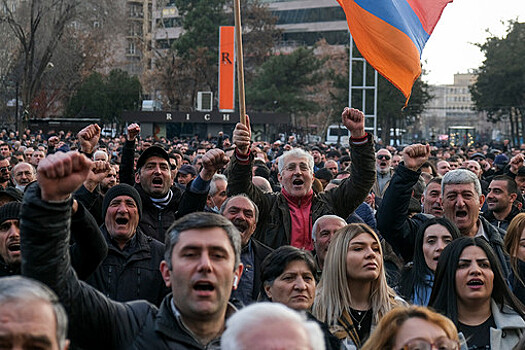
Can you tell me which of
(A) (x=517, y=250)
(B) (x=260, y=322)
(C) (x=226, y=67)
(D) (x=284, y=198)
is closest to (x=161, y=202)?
(D) (x=284, y=198)

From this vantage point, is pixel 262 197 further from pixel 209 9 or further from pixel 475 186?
pixel 209 9

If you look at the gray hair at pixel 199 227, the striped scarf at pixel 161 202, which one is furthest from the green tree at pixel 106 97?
the gray hair at pixel 199 227

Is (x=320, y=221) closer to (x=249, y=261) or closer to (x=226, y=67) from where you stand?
(x=249, y=261)

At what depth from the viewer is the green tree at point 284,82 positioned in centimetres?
5678

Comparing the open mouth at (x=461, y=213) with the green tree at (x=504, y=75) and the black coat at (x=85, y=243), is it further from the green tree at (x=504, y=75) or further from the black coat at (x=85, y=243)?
the green tree at (x=504, y=75)

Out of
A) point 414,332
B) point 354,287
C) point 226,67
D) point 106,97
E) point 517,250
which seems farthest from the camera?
point 106,97

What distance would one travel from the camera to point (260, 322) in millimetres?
2758

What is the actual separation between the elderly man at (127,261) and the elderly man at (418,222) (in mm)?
1902

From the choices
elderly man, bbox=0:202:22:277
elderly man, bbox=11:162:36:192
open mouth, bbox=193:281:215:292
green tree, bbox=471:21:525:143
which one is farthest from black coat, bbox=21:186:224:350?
green tree, bbox=471:21:525:143

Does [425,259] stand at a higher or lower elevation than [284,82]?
lower

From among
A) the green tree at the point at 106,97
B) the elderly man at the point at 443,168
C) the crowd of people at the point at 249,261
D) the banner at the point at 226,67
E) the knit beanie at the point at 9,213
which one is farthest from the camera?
the green tree at the point at 106,97

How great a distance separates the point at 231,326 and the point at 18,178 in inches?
332

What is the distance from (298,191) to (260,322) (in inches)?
168

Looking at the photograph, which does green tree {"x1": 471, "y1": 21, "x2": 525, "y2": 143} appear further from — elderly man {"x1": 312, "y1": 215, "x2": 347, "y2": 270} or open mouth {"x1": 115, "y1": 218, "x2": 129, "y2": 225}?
open mouth {"x1": 115, "y1": 218, "x2": 129, "y2": 225}
